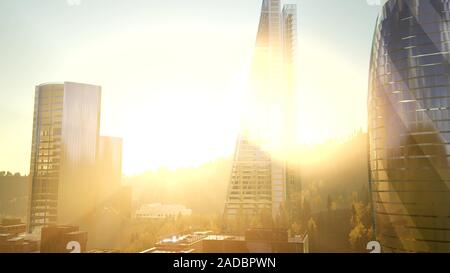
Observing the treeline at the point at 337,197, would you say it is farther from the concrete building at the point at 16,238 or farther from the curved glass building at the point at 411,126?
the concrete building at the point at 16,238

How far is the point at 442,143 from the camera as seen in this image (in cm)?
884

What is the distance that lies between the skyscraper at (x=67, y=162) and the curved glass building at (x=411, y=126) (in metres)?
14.3

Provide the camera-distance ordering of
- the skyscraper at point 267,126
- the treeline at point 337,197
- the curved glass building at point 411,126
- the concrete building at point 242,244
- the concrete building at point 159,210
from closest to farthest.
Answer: the concrete building at point 242,244 → the curved glass building at point 411,126 → the treeline at point 337,197 → the skyscraper at point 267,126 → the concrete building at point 159,210

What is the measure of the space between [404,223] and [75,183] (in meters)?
17.0

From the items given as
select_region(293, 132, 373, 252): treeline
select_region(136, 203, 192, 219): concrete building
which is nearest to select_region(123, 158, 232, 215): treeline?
select_region(136, 203, 192, 219): concrete building

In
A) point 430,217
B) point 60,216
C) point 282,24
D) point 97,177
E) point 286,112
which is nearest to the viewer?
point 430,217

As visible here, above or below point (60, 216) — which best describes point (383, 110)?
above

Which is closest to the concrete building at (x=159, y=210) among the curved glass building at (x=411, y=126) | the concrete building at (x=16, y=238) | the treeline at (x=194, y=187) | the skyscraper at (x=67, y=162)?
the treeline at (x=194, y=187)

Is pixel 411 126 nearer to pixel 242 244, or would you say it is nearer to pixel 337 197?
pixel 242 244

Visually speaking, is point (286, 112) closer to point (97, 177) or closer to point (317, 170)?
point (317, 170)

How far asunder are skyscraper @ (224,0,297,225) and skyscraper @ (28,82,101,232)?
27.0 ft

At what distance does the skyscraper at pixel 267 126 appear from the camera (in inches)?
641

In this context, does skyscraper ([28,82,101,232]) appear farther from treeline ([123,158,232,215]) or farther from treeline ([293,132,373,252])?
treeline ([293,132,373,252])
